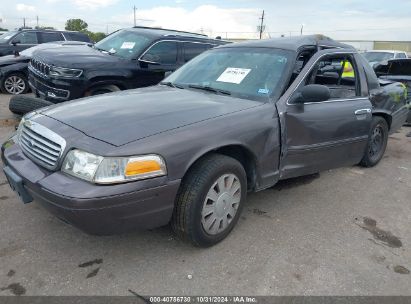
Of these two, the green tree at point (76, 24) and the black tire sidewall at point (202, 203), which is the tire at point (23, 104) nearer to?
the black tire sidewall at point (202, 203)

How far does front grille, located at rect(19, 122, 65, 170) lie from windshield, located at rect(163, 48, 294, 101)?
1580mm

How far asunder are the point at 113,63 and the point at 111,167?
15.3 ft

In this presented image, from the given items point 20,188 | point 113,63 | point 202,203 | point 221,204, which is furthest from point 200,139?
point 113,63

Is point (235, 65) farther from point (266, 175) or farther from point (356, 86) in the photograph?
point (356, 86)

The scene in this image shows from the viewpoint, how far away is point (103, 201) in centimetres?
246

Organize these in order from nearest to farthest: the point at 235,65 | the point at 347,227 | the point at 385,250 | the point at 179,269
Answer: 1. the point at 179,269
2. the point at 385,250
3. the point at 347,227
4. the point at 235,65

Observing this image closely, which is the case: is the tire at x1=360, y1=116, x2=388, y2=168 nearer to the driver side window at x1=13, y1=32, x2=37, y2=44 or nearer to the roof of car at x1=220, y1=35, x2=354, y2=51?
the roof of car at x1=220, y1=35, x2=354, y2=51

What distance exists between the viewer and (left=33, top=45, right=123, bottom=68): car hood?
638 cm

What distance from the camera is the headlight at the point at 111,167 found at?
99.1 inches

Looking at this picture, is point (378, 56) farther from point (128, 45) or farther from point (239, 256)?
point (239, 256)

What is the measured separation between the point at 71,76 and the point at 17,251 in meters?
3.90

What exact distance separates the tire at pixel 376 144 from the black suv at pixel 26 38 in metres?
11.1

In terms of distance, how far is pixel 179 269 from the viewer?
2891 millimetres

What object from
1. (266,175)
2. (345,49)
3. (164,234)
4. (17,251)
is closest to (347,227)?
(266,175)
